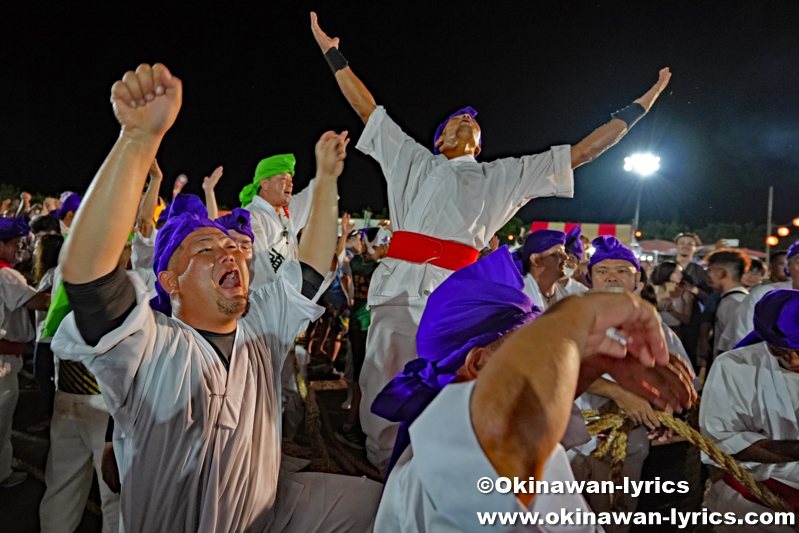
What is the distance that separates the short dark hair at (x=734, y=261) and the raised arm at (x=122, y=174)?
5717mm

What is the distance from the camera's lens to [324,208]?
2.46 meters

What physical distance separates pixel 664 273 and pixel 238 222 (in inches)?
221

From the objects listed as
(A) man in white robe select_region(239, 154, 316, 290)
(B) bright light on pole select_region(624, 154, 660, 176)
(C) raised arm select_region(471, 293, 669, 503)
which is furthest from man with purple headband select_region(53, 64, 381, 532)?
(B) bright light on pole select_region(624, 154, 660, 176)

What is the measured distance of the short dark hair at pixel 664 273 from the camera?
6671mm

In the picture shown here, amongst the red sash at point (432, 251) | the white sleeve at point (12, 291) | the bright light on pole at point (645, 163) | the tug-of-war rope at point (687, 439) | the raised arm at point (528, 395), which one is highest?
the bright light on pole at point (645, 163)

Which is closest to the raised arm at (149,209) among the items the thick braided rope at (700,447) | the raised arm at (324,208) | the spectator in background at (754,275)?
the raised arm at (324,208)

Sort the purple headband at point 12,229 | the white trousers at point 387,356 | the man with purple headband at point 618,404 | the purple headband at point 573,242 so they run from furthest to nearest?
the purple headband at point 573,242 → the purple headband at point 12,229 → the white trousers at point 387,356 → the man with purple headband at point 618,404

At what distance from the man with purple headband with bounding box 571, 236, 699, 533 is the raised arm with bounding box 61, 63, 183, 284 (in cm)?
139

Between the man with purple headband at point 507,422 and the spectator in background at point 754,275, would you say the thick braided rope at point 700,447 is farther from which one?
the spectator in background at point 754,275

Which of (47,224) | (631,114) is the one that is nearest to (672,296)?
(631,114)

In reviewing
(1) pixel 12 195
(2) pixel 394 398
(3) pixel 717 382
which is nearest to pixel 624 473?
(3) pixel 717 382

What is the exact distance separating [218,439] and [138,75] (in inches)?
50.1

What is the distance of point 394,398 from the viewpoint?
142 centimetres

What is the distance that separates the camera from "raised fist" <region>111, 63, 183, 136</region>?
154 cm
